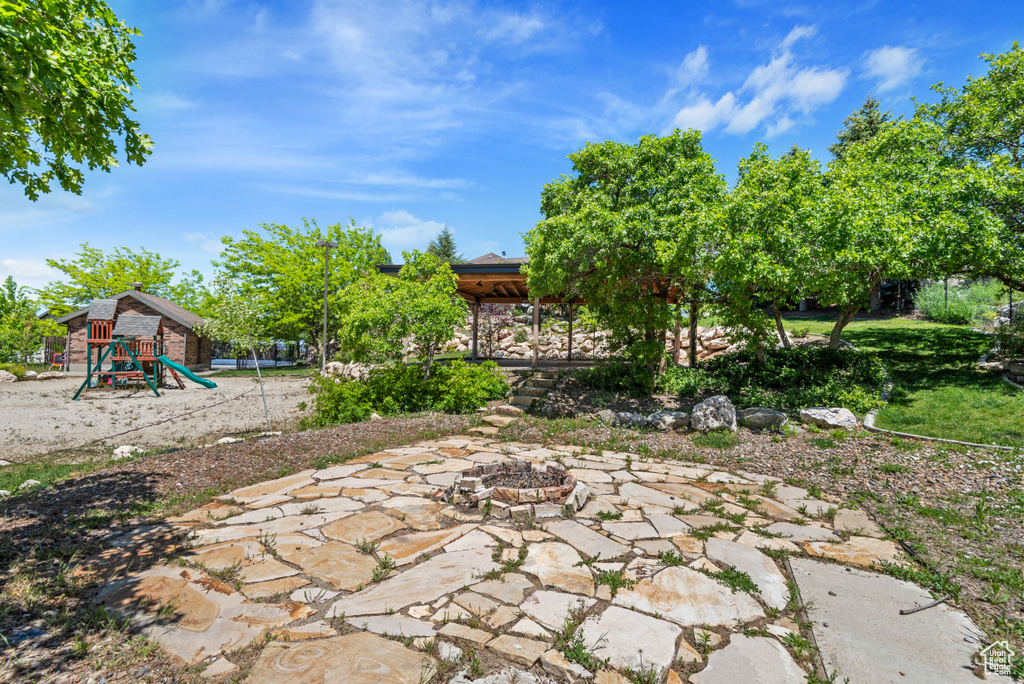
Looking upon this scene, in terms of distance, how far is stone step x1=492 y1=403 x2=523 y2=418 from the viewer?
8891mm

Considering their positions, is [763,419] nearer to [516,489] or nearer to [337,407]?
[516,489]

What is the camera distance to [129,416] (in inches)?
383

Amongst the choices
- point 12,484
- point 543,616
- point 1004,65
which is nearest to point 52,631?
point 543,616

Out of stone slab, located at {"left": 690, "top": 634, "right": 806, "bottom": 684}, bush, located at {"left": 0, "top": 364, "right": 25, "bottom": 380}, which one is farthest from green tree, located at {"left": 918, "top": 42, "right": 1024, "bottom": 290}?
bush, located at {"left": 0, "top": 364, "right": 25, "bottom": 380}

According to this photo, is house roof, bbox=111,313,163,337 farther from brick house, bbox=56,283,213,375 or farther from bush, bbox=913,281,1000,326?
bush, bbox=913,281,1000,326

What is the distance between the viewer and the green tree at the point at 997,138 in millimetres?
8633

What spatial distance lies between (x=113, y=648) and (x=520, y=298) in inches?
612

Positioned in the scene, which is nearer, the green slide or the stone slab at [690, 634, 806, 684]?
the stone slab at [690, 634, 806, 684]

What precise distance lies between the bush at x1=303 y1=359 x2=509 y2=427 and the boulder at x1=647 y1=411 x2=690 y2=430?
3.41 metres

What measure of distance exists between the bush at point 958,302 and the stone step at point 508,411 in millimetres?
17264

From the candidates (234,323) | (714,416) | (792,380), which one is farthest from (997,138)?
(234,323)

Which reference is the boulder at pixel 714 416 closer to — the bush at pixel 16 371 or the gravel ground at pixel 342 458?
the gravel ground at pixel 342 458

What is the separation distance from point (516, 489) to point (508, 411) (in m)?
4.94

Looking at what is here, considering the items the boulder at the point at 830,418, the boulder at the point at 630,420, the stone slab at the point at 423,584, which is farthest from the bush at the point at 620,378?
the stone slab at the point at 423,584
